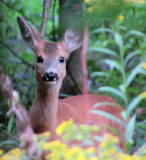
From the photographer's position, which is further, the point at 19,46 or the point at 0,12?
the point at 19,46

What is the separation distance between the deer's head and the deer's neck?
0.33 feet

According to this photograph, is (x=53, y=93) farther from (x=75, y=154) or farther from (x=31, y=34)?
(x=75, y=154)

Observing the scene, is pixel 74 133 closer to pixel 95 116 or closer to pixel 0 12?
pixel 95 116

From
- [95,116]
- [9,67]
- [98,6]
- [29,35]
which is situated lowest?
[95,116]

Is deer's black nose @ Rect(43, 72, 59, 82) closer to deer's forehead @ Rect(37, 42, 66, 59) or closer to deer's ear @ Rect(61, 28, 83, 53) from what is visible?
deer's forehead @ Rect(37, 42, 66, 59)

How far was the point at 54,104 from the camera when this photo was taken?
4520 millimetres

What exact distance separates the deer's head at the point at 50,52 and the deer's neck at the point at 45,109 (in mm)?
101

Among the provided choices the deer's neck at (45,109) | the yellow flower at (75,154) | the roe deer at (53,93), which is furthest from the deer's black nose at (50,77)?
the yellow flower at (75,154)

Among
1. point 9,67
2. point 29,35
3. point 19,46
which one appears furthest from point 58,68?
point 19,46

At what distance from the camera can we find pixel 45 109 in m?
4.46

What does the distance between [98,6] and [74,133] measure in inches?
69.9

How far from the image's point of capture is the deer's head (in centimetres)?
448

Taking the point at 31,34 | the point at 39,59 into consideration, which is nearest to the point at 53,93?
the point at 39,59

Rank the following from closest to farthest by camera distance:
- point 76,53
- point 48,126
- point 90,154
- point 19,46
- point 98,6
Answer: point 90,154 < point 98,6 < point 48,126 < point 76,53 < point 19,46
